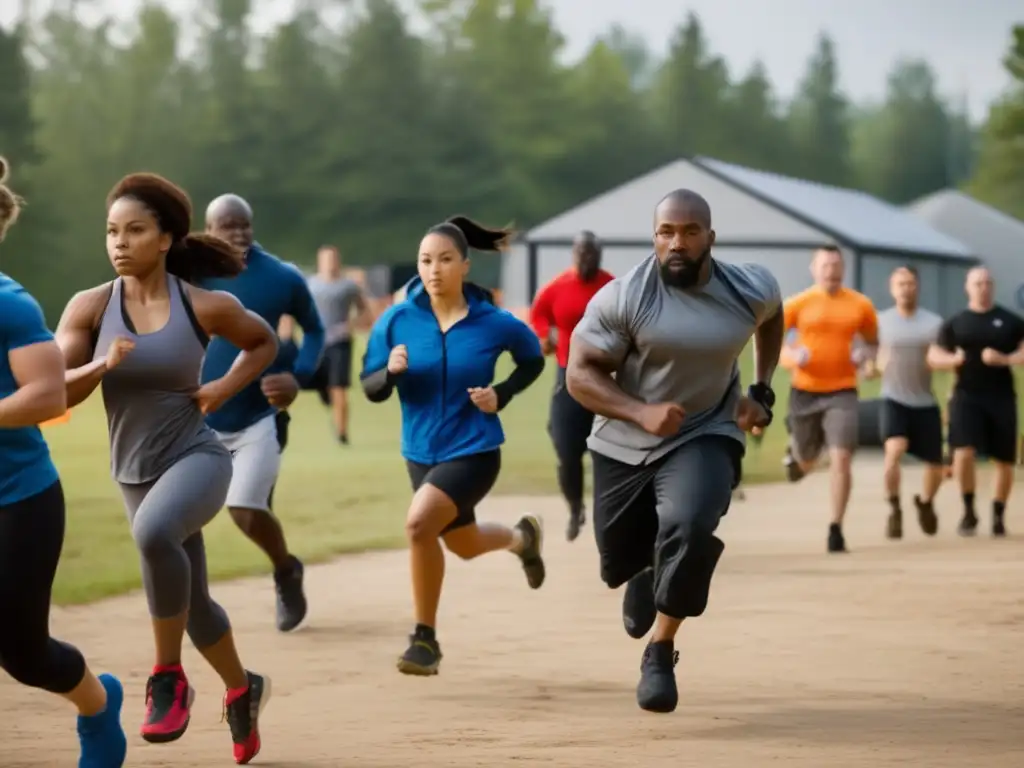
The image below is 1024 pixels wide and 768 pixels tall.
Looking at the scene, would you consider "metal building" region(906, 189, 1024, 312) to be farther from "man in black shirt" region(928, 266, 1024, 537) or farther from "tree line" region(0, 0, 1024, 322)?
"man in black shirt" region(928, 266, 1024, 537)

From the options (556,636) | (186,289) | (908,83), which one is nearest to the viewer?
(186,289)

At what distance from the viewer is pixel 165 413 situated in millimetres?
6473

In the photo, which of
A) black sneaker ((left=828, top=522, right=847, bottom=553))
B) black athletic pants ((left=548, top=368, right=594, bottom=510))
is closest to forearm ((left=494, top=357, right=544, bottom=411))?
black athletic pants ((left=548, top=368, right=594, bottom=510))

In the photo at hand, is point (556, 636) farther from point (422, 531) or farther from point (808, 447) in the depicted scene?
point (808, 447)

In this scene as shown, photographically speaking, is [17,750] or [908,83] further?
[908,83]

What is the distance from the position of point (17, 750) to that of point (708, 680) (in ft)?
9.48

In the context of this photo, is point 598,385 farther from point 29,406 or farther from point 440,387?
point 29,406

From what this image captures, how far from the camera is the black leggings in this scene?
5516 millimetres

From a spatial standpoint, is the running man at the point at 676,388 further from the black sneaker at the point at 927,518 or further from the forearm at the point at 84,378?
the black sneaker at the point at 927,518

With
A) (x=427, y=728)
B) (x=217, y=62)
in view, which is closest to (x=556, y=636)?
(x=427, y=728)

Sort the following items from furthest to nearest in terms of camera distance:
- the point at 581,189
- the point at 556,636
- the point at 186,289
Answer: the point at 581,189
the point at 556,636
the point at 186,289

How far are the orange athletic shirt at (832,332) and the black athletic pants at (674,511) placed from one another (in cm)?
546

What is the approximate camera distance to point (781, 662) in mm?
8562

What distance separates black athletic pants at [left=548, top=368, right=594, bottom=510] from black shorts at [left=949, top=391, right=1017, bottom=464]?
2904mm
